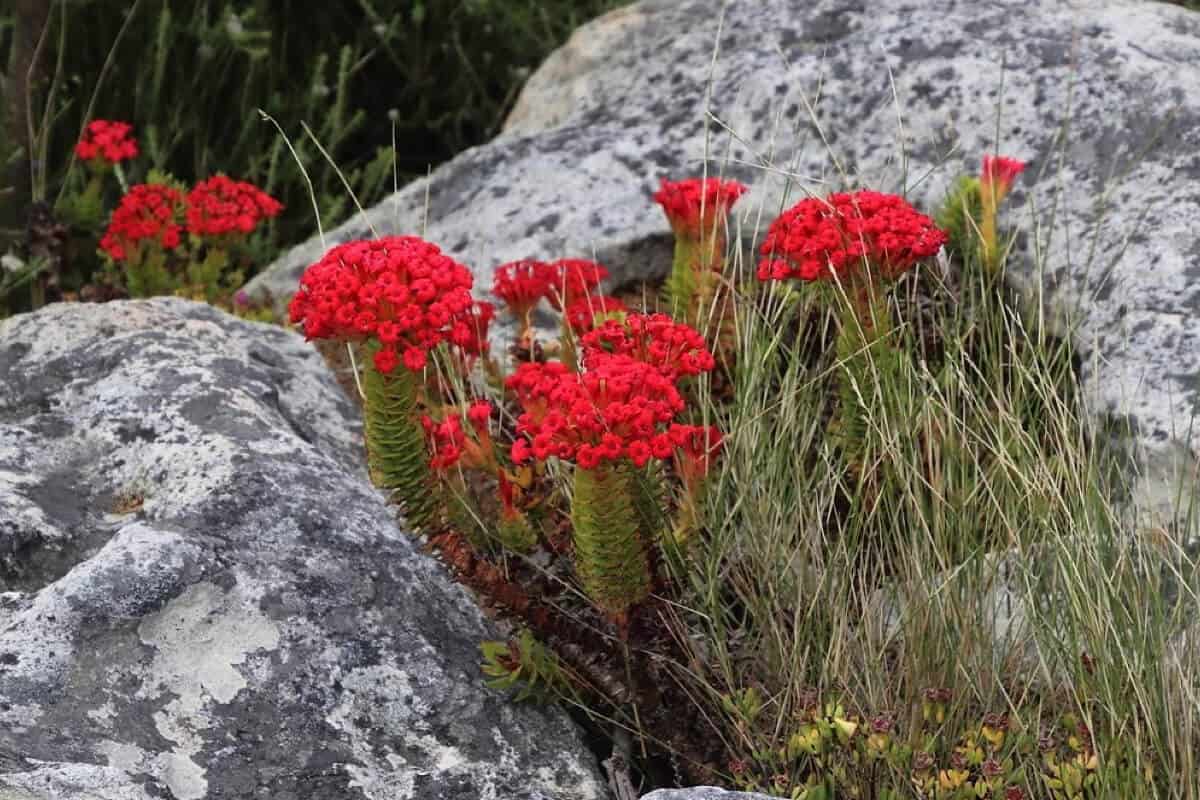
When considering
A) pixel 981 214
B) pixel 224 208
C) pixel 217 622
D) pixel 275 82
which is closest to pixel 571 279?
pixel 981 214

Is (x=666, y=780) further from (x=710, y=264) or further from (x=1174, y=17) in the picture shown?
(x=1174, y=17)

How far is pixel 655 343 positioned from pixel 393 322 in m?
0.43

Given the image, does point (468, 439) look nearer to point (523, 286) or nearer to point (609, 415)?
point (609, 415)

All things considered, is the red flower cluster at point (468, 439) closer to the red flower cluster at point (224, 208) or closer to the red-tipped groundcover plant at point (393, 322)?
the red-tipped groundcover plant at point (393, 322)

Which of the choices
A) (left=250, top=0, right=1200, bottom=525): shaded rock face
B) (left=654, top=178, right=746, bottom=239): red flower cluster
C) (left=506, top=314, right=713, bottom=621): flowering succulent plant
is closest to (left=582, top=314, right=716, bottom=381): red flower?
(left=506, top=314, right=713, bottom=621): flowering succulent plant

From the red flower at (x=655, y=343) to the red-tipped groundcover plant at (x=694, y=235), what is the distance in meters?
0.71

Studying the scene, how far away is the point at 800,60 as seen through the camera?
166 inches

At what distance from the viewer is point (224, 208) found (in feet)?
12.8

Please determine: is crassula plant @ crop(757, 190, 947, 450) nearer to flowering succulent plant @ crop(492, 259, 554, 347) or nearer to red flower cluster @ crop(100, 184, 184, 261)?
flowering succulent plant @ crop(492, 259, 554, 347)

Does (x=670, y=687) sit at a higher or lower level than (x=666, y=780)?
higher

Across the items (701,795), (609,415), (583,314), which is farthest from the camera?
(583,314)

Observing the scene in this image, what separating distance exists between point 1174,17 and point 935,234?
69.7 inches

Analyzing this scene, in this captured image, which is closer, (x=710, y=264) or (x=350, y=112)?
(x=710, y=264)

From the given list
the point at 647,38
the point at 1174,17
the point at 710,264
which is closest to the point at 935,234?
the point at 710,264
